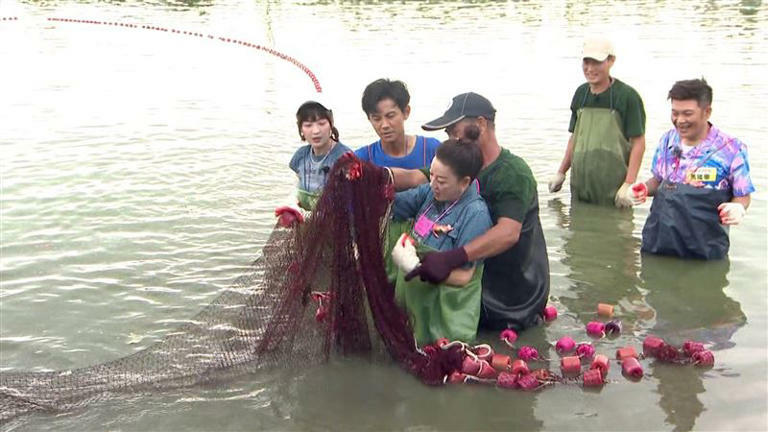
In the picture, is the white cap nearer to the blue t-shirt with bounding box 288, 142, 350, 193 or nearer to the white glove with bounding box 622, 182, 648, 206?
the white glove with bounding box 622, 182, 648, 206

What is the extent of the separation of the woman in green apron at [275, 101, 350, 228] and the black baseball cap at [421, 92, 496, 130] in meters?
0.99

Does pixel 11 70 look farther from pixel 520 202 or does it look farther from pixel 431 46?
pixel 520 202

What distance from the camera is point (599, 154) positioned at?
772cm

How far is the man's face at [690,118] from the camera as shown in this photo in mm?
5875

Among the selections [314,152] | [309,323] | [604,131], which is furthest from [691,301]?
[314,152]

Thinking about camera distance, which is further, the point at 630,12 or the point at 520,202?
the point at 630,12

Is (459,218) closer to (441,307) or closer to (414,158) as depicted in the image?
(441,307)

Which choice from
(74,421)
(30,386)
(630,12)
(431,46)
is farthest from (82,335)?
(630,12)

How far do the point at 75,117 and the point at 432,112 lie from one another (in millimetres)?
5966

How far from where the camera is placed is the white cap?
23.4 feet

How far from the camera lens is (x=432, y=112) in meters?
12.7

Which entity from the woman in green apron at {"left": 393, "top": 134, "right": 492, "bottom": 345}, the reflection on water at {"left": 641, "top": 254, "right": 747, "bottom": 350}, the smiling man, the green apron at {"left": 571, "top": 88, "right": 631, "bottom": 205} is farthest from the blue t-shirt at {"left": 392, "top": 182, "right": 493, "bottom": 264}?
the green apron at {"left": 571, "top": 88, "right": 631, "bottom": 205}

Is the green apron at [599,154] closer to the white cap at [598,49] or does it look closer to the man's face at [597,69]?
the man's face at [597,69]

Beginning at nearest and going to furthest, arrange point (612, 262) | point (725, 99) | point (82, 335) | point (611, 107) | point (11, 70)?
point (82, 335) → point (612, 262) → point (611, 107) → point (725, 99) → point (11, 70)
